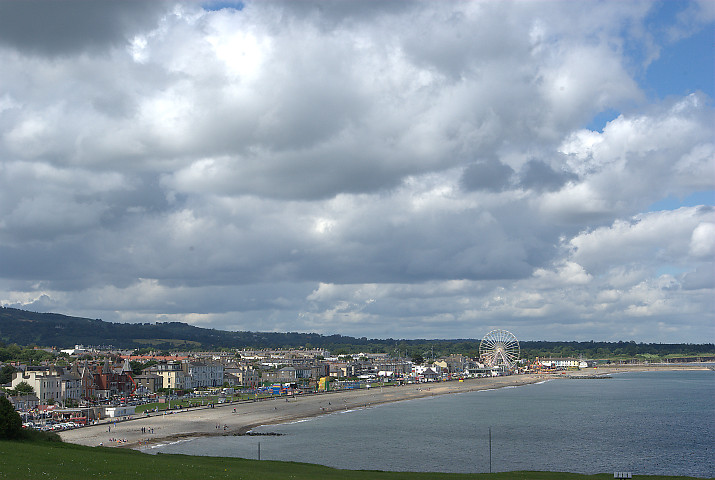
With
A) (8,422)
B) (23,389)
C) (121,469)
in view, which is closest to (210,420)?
(23,389)

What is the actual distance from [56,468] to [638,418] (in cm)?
10873

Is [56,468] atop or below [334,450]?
atop

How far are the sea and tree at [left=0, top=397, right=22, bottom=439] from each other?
23.5 metres

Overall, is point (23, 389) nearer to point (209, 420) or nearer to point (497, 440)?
point (209, 420)

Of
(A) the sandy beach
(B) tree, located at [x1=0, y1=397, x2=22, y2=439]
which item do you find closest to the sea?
(A) the sandy beach

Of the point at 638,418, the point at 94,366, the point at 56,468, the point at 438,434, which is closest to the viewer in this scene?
the point at 56,468

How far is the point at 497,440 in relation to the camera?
93688 mm

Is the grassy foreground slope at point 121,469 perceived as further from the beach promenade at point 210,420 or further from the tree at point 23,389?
the tree at point 23,389

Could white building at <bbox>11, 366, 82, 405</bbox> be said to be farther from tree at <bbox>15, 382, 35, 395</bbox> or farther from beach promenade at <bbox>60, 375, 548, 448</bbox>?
beach promenade at <bbox>60, 375, 548, 448</bbox>

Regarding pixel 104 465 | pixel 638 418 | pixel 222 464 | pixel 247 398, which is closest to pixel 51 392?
pixel 247 398

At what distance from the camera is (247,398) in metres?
163

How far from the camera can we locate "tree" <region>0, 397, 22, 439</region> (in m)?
54.2

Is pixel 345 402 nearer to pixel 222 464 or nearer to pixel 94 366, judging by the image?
pixel 94 366

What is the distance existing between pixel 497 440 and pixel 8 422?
62900 millimetres
